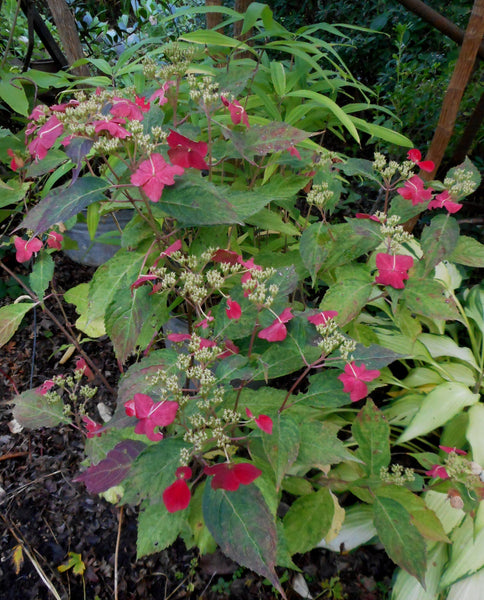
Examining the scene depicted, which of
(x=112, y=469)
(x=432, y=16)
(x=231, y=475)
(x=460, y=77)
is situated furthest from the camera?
(x=432, y=16)

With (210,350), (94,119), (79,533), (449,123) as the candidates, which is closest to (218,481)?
(210,350)

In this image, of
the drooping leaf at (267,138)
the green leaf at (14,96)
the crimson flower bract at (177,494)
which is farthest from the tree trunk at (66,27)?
the crimson flower bract at (177,494)

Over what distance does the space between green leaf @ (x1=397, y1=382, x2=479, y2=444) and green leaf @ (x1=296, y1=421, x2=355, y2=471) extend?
296 mm

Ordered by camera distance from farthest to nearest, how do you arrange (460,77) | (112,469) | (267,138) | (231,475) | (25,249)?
(460,77) → (25,249) → (267,138) → (112,469) → (231,475)

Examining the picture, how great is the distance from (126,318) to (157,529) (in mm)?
333

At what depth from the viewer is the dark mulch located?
0.97 m

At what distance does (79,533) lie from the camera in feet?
3.52

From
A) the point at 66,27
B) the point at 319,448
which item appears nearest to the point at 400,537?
the point at 319,448

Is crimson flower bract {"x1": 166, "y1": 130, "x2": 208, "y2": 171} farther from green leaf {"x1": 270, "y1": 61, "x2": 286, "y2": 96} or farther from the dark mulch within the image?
the dark mulch

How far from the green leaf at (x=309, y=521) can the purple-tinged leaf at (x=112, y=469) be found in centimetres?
33

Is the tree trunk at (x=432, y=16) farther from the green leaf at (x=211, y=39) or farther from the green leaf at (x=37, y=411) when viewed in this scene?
the green leaf at (x=37, y=411)

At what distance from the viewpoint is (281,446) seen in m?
0.63

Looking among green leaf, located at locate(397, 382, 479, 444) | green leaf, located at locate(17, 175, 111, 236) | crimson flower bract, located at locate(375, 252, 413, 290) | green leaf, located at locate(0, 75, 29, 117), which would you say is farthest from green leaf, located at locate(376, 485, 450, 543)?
green leaf, located at locate(0, 75, 29, 117)

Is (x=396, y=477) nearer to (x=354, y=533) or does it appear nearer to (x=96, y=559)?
(x=354, y=533)
